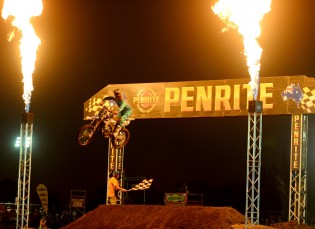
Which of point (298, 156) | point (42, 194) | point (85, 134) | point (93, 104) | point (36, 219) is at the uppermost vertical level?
point (93, 104)

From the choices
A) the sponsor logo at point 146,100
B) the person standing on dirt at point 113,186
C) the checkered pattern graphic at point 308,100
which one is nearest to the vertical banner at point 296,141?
the checkered pattern graphic at point 308,100

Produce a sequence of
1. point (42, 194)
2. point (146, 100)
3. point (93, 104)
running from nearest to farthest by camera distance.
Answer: point (146, 100) < point (93, 104) < point (42, 194)

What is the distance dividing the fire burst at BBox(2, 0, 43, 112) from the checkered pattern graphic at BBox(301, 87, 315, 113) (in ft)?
34.4

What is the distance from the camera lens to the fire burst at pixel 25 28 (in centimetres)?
2462

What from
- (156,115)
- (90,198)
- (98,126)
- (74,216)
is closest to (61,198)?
(90,198)

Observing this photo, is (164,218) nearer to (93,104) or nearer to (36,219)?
(36,219)

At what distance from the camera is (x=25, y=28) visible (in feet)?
82.0

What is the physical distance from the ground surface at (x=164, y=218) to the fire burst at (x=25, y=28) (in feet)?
15.3

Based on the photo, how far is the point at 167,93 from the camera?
1197 inches

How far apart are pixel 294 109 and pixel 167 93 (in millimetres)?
5563

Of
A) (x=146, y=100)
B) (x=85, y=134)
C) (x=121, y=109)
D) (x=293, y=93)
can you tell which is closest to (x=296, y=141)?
(x=293, y=93)

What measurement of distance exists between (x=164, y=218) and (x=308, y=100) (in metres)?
8.29

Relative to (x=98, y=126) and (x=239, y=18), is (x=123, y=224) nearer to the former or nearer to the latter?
(x=98, y=126)

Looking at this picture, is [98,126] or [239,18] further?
[98,126]
